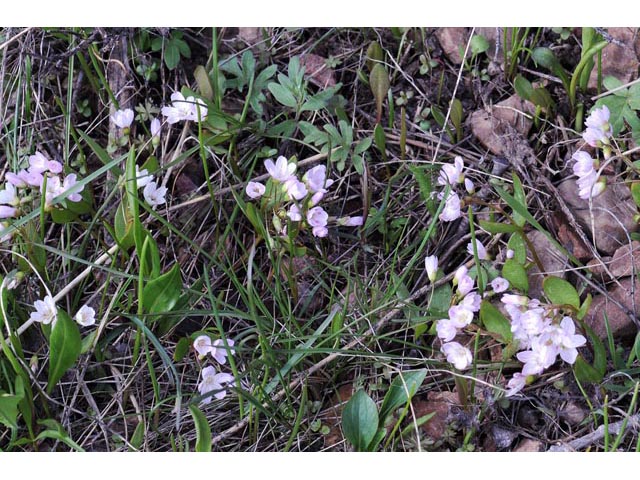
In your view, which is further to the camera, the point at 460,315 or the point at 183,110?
the point at 183,110

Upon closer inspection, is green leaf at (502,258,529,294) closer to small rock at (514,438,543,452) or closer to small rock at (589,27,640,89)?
small rock at (514,438,543,452)

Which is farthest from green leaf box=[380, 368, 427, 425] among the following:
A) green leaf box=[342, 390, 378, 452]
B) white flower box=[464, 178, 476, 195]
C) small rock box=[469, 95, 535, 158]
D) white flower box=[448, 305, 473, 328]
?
small rock box=[469, 95, 535, 158]

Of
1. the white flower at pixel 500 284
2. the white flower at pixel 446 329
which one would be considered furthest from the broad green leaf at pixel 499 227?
the white flower at pixel 446 329

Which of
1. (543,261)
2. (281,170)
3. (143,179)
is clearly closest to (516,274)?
(543,261)

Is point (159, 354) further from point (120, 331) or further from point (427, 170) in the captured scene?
point (427, 170)

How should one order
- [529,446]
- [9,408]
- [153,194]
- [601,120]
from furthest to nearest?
[153,194]
[601,120]
[529,446]
[9,408]

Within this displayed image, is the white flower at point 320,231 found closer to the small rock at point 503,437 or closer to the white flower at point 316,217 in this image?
the white flower at point 316,217

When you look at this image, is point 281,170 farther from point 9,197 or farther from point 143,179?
point 9,197
